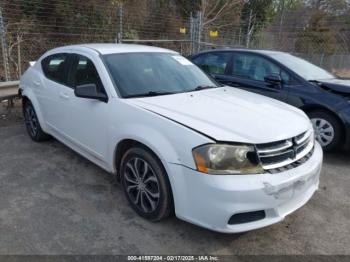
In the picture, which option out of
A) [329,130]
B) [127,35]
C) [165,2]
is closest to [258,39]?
[165,2]

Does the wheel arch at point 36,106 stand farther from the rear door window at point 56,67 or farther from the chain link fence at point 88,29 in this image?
the chain link fence at point 88,29

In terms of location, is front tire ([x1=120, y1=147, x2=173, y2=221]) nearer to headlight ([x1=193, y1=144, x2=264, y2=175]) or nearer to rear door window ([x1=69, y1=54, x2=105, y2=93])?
headlight ([x1=193, y1=144, x2=264, y2=175])

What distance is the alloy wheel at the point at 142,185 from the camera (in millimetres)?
2695

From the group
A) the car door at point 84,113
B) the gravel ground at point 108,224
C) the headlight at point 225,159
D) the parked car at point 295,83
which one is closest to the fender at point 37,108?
the car door at point 84,113

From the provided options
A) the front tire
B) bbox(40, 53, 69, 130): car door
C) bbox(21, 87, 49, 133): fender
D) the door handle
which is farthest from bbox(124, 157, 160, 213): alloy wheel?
bbox(21, 87, 49, 133): fender

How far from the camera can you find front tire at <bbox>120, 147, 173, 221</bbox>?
8.42ft

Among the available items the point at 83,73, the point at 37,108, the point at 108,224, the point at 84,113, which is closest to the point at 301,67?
the point at 83,73

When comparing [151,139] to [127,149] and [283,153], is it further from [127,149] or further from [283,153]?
[283,153]

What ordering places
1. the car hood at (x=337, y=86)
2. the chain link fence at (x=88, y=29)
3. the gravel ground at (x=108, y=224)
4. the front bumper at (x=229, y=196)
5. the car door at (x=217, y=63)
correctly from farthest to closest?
the chain link fence at (x=88, y=29)
the car door at (x=217, y=63)
the car hood at (x=337, y=86)
the gravel ground at (x=108, y=224)
the front bumper at (x=229, y=196)

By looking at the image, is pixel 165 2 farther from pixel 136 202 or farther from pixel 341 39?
pixel 136 202

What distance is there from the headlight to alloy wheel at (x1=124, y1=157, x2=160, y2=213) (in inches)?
20.5

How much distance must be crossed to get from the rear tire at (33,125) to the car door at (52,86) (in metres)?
0.38

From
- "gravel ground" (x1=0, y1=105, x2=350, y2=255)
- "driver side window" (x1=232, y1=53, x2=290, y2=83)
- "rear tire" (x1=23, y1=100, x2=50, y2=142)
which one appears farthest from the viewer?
"driver side window" (x1=232, y1=53, x2=290, y2=83)

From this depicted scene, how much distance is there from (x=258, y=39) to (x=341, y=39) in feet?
25.9
